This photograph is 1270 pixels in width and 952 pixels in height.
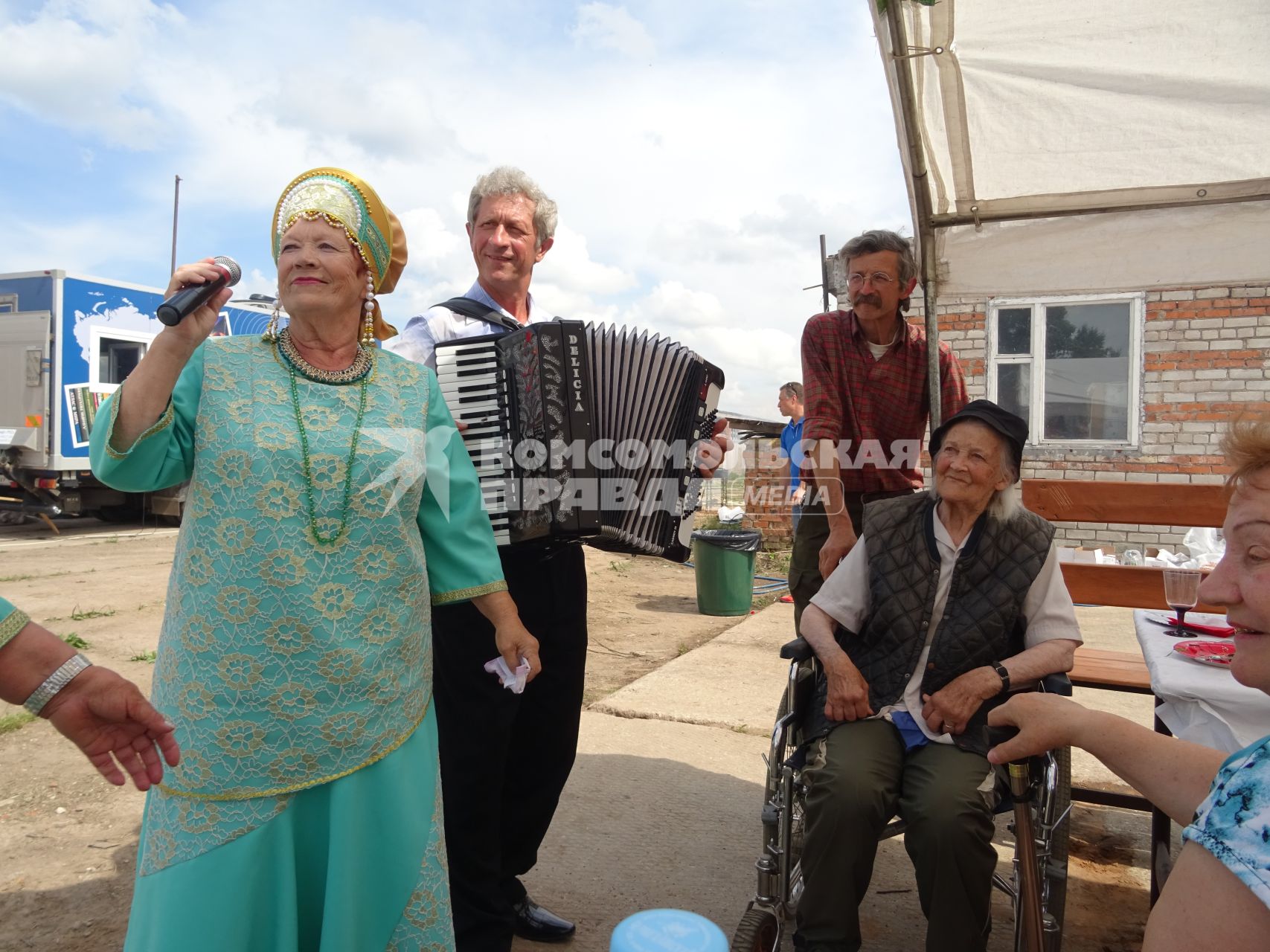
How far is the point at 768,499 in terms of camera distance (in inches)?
388

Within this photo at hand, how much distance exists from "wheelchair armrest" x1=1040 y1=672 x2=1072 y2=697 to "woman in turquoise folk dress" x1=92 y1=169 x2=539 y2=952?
1678 mm

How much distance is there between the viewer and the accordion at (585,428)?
2141 millimetres

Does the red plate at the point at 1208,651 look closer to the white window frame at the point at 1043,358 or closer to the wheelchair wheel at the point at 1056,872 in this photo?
the wheelchair wheel at the point at 1056,872

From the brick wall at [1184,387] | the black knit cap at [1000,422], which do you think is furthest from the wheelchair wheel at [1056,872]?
the brick wall at [1184,387]

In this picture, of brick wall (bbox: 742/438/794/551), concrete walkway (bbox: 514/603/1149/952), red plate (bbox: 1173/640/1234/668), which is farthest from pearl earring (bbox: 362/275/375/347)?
brick wall (bbox: 742/438/794/551)

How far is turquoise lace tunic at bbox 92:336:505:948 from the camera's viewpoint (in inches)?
59.4

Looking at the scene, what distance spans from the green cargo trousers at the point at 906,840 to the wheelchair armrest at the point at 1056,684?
12.0 inches

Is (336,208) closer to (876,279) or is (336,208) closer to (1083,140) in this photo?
(876,279)

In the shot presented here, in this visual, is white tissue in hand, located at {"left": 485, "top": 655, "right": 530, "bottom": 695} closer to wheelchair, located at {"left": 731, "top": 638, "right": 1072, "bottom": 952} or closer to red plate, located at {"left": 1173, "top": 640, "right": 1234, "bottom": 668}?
wheelchair, located at {"left": 731, "top": 638, "right": 1072, "bottom": 952}

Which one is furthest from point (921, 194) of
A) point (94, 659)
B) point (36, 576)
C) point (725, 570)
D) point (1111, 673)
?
point (36, 576)

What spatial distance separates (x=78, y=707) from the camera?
1.18 m

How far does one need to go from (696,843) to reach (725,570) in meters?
4.11

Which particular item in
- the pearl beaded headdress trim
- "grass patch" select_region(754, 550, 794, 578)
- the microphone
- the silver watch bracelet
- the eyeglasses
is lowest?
"grass patch" select_region(754, 550, 794, 578)

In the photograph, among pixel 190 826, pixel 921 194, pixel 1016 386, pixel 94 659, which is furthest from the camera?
pixel 1016 386
